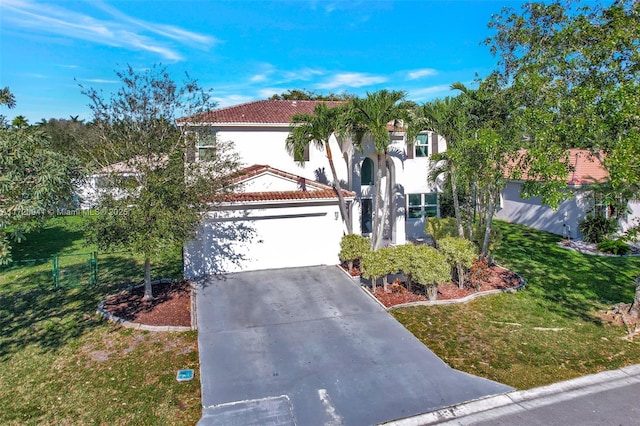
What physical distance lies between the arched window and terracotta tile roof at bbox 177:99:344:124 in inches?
132

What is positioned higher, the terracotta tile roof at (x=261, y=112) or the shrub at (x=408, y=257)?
the terracotta tile roof at (x=261, y=112)

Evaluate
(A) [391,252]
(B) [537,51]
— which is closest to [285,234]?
(A) [391,252]

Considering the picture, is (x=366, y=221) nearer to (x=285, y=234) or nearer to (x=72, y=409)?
(x=285, y=234)

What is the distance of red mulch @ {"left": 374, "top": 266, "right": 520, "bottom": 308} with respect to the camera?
14.1m

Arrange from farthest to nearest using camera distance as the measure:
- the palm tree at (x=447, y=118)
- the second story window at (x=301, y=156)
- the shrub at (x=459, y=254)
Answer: the second story window at (x=301, y=156) < the palm tree at (x=447, y=118) < the shrub at (x=459, y=254)

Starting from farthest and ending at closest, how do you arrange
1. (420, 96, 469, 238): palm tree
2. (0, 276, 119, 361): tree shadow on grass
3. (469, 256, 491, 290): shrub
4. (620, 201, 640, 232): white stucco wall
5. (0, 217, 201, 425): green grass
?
(620, 201, 640, 232): white stucco wall, (420, 96, 469, 238): palm tree, (469, 256, 491, 290): shrub, (0, 276, 119, 361): tree shadow on grass, (0, 217, 201, 425): green grass

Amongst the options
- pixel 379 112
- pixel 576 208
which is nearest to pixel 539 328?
pixel 379 112

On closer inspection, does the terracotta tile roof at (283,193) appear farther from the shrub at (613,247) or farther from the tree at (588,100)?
the shrub at (613,247)

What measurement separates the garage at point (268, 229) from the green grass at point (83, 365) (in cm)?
376

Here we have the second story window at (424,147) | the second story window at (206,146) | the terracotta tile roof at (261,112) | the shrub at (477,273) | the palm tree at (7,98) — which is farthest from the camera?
the second story window at (424,147)

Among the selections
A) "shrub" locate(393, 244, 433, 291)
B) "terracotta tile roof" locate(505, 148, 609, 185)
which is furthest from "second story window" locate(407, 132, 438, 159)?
"shrub" locate(393, 244, 433, 291)

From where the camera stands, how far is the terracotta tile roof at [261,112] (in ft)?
66.5

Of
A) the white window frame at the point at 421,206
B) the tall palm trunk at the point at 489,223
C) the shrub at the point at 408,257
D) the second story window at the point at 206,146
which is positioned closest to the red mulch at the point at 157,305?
the second story window at the point at 206,146

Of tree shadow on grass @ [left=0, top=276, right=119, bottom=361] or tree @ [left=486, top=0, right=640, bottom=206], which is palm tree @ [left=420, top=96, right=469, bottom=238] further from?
tree shadow on grass @ [left=0, top=276, right=119, bottom=361]
